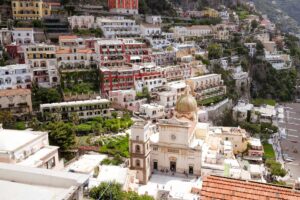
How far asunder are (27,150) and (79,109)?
20846 millimetres

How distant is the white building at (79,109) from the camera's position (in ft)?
141

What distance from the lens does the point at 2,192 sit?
854 centimetres

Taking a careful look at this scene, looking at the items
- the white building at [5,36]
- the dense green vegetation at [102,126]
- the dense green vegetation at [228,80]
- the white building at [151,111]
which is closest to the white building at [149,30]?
the dense green vegetation at [228,80]

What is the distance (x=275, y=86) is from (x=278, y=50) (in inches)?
818

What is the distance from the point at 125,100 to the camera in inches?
1929

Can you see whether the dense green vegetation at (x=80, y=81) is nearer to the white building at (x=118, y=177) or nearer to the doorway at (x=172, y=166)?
the doorway at (x=172, y=166)

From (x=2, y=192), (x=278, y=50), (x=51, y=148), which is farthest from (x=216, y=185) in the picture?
(x=278, y=50)

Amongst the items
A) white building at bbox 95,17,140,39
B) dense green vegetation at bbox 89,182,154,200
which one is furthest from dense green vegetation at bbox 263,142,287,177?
white building at bbox 95,17,140,39

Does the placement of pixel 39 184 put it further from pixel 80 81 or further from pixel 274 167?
pixel 80 81

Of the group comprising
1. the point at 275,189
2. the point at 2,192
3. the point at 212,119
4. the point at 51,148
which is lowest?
the point at 212,119

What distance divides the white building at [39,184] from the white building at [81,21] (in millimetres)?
62644

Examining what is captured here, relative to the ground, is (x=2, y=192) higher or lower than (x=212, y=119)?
higher

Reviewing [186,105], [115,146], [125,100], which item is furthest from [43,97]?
[186,105]

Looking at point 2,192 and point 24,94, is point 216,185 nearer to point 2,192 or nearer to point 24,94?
point 2,192
